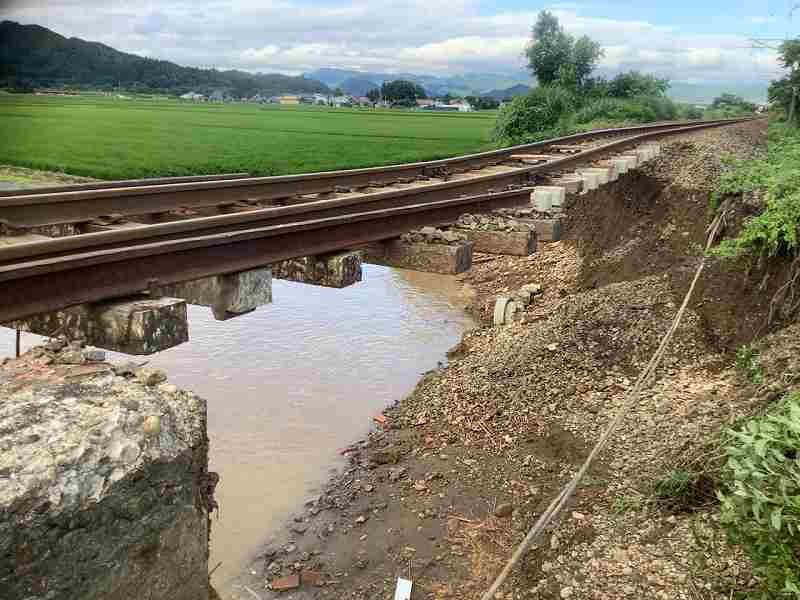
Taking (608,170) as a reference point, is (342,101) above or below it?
above

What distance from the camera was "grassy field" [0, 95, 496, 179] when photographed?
92.5 feet

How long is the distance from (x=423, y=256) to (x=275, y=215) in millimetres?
1354

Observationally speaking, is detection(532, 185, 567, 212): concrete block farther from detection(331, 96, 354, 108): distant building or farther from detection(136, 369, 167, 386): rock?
detection(331, 96, 354, 108): distant building

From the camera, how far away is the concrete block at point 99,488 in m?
3.12

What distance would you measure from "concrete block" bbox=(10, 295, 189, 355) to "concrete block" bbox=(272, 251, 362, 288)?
61.7 inches

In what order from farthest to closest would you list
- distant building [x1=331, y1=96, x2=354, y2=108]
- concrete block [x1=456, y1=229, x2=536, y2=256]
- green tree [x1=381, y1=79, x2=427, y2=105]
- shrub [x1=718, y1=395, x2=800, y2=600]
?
green tree [x1=381, y1=79, x2=427, y2=105], distant building [x1=331, y1=96, x2=354, y2=108], concrete block [x1=456, y1=229, x2=536, y2=256], shrub [x1=718, y1=395, x2=800, y2=600]

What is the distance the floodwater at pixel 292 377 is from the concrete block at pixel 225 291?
2569 millimetres

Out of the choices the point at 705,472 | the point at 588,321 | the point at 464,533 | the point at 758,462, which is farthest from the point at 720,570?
the point at 588,321

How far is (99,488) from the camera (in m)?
3.37

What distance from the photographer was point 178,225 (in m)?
5.50

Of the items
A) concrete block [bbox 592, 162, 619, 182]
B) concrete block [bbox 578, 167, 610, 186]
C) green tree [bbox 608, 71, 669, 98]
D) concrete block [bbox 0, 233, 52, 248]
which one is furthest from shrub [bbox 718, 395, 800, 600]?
green tree [bbox 608, 71, 669, 98]

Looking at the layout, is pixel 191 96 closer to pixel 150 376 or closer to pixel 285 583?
pixel 285 583

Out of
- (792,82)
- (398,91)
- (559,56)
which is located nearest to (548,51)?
(559,56)

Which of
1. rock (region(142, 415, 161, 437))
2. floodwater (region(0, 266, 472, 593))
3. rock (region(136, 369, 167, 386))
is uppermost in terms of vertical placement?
rock (region(136, 369, 167, 386))
